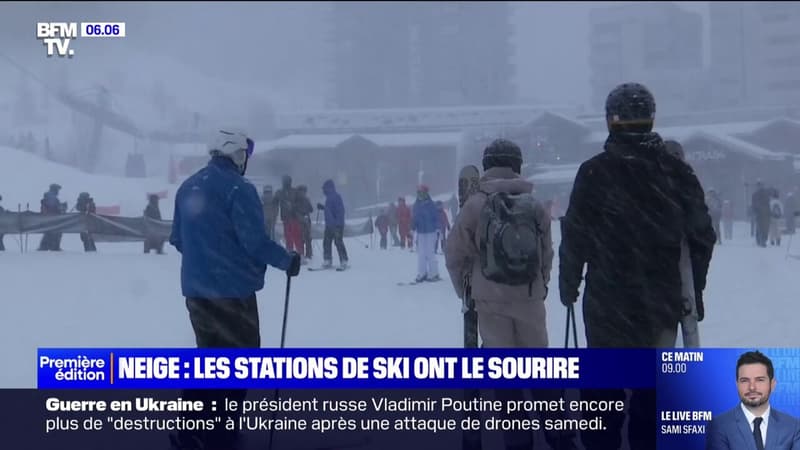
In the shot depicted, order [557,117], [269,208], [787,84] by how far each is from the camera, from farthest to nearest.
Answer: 1. [269,208]
2. [557,117]
3. [787,84]

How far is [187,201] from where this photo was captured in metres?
4.43

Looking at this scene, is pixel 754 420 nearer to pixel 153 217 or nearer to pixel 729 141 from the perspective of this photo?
pixel 729 141

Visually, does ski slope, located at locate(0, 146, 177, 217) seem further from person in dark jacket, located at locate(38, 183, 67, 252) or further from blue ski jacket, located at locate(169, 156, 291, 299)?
blue ski jacket, located at locate(169, 156, 291, 299)

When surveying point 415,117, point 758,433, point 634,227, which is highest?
point 415,117

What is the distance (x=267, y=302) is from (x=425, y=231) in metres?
2.49

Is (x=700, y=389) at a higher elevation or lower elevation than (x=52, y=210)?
lower

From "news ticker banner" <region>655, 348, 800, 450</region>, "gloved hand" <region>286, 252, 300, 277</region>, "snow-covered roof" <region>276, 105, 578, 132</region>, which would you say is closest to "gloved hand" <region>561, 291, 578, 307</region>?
"news ticker banner" <region>655, 348, 800, 450</region>

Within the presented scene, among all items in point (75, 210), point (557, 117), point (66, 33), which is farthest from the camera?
point (75, 210)

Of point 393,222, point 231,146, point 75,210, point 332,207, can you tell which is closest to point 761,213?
point 393,222

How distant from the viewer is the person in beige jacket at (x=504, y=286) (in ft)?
14.3

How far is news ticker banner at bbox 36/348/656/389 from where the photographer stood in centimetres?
427

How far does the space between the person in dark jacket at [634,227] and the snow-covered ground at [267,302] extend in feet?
5.83

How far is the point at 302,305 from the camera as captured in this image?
8289mm

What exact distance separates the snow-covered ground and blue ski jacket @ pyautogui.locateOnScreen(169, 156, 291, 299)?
1.16 m
